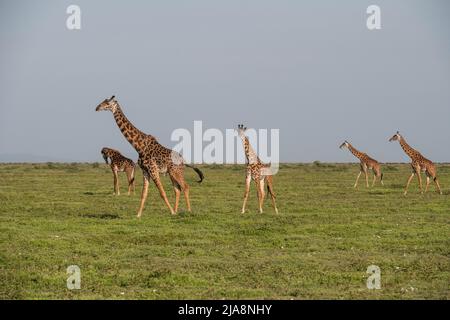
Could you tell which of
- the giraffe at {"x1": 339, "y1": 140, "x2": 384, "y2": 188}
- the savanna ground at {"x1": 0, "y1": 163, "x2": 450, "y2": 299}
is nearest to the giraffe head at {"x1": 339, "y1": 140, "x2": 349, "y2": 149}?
the giraffe at {"x1": 339, "y1": 140, "x2": 384, "y2": 188}

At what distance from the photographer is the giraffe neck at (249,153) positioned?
1797 centimetres

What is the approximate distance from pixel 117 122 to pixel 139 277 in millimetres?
7795

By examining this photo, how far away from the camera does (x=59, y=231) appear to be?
48.7 ft

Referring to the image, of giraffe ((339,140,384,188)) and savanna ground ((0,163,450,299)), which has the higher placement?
giraffe ((339,140,384,188))

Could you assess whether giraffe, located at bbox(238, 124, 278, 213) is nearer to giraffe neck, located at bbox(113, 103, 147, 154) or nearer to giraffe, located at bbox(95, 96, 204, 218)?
giraffe, located at bbox(95, 96, 204, 218)

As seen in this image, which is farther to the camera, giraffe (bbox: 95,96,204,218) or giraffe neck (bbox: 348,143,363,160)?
giraffe neck (bbox: 348,143,363,160)

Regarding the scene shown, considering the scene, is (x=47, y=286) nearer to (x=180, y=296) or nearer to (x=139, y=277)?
(x=139, y=277)

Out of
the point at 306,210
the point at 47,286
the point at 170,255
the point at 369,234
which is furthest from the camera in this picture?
the point at 306,210

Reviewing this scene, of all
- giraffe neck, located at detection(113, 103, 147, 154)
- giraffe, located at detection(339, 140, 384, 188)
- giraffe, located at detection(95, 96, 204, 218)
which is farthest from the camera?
giraffe, located at detection(339, 140, 384, 188)

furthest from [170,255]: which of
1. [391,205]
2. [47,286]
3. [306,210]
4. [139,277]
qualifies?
[391,205]

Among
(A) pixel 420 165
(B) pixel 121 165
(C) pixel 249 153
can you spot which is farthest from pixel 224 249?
(A) pixel 420 165

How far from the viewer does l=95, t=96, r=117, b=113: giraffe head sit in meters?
17.5

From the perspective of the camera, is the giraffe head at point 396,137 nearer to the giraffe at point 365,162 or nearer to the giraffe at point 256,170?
the giraffe at point 365,162

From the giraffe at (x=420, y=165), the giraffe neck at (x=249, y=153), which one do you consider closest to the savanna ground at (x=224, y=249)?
the giraffe neck at (x=249, y=153)
